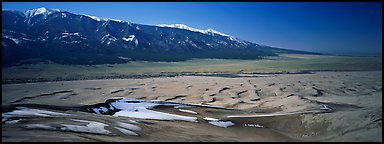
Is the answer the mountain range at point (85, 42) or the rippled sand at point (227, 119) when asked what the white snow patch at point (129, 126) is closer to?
the rippled sand at point (227, 119)

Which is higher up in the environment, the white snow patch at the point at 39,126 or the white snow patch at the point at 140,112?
the white snow patch at the point at 39,126

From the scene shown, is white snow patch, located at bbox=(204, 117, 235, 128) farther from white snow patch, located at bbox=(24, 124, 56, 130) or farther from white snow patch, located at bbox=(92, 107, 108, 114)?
white snow patch, located at bbox=(24, 124, 56, 130)

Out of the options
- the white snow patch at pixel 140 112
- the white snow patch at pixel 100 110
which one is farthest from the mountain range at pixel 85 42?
the white snow patch at pixel 100 110

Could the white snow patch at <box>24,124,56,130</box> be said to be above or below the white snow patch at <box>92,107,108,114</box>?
above

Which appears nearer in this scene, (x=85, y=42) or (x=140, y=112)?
(x=140, y=112)

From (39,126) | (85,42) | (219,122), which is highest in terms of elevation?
(85,42)

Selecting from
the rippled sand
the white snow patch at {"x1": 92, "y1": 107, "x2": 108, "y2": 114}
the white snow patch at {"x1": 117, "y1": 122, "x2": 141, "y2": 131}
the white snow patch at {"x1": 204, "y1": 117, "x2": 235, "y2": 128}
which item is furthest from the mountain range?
the white snow patch at {"x1": 117, "y1": 122, "x2": 141, "y2": 131}

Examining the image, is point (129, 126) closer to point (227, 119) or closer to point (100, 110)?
point (227, 119)

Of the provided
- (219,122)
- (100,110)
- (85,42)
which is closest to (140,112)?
(100,110)
